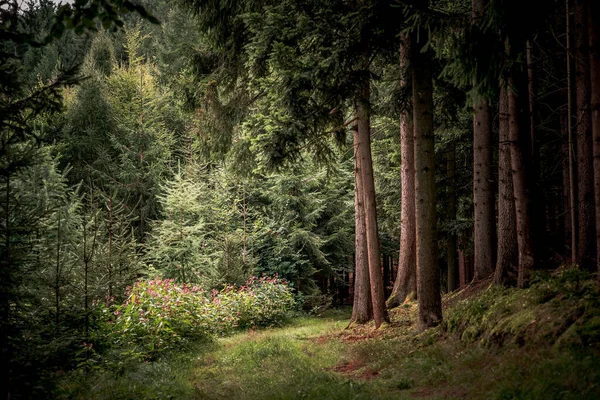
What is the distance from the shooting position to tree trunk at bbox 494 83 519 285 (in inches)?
345

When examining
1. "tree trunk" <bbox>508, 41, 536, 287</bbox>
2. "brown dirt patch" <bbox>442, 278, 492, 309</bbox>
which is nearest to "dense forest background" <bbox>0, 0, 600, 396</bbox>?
"tree trunk" <bbox>508, 41, 536, 287</bbox>

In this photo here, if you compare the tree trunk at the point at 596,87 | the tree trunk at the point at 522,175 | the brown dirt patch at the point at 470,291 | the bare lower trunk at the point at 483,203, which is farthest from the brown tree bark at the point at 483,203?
the tree trunk at the point at 596,87

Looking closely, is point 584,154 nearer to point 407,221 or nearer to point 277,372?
point 407,221

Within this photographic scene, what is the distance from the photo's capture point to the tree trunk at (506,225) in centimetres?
876

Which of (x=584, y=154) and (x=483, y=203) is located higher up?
(x=584, y=154)

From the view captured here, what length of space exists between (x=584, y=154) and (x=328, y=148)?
6096 mm

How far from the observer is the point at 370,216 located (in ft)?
40.0

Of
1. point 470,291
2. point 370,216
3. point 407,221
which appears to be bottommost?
point 470,291

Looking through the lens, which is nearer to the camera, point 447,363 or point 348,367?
point 447,363

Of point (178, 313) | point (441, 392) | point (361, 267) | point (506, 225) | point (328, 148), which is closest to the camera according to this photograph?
point (441, 392)

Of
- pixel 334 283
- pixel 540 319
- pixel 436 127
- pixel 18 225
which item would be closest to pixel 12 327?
pixel 18 225

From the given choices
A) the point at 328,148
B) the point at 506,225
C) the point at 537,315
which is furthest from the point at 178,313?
the point at 537,315

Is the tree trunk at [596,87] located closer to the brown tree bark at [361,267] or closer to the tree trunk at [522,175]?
the tree trunk at [522,175]

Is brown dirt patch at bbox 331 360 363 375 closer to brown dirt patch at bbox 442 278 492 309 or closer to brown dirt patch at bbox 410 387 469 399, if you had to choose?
brown dirt patch at bbox 410 387 469 399
